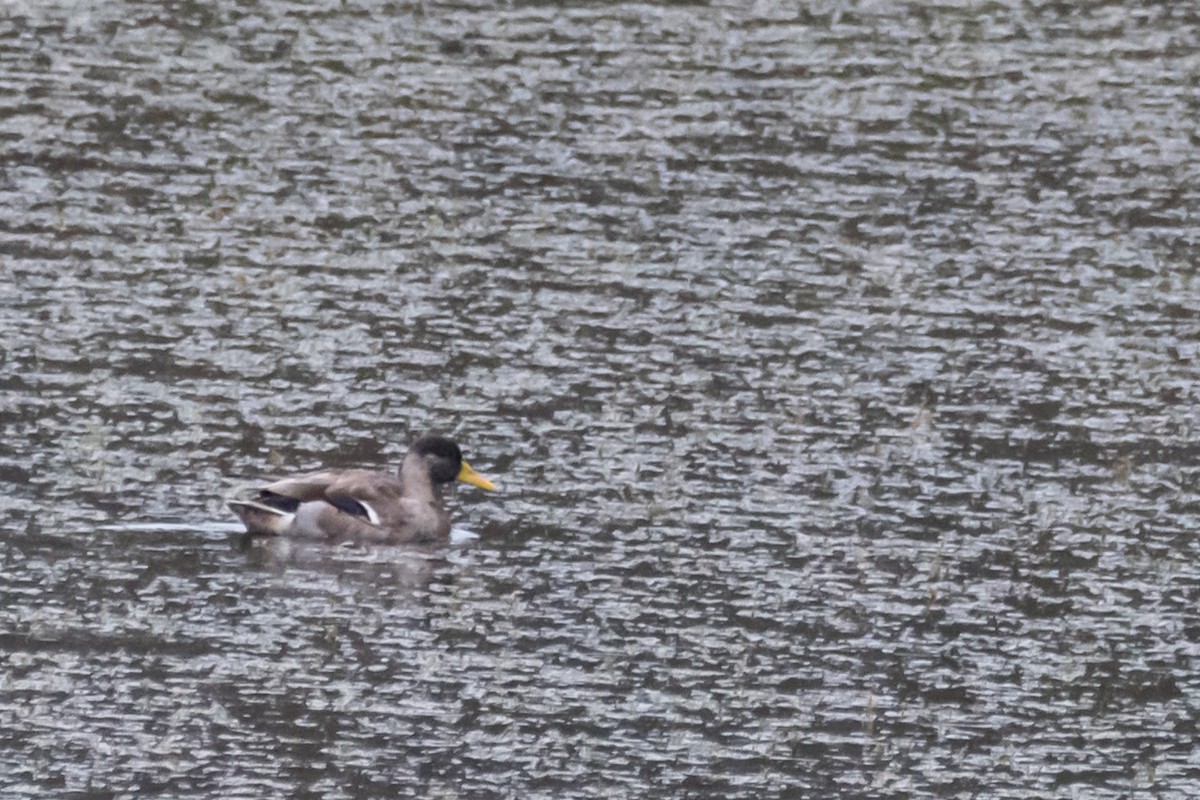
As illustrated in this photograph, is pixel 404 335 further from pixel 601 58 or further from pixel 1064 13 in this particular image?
pixel 1064 13

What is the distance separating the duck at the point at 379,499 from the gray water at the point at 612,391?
0.23 m

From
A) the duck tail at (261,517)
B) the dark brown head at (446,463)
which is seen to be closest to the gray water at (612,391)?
the duck tail at (261,517)

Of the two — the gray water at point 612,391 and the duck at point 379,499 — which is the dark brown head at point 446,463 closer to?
the duck at point 379,499

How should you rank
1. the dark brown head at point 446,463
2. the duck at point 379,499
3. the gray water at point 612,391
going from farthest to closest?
1. the dark brown head at point 446,463
2. the duck at point 379,499
3. the gray water at point 612,391

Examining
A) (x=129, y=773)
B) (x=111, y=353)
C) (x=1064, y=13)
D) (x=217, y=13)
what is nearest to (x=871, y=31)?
(x=1064, y=13)

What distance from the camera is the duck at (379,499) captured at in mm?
18641

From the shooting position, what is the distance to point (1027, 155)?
91.7 ft

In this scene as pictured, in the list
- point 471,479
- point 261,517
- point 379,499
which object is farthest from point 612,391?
point 261,517

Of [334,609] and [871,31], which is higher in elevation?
[871,31]

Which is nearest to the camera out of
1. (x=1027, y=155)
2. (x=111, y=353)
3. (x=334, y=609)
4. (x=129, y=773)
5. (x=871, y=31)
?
(x=129, y=773)

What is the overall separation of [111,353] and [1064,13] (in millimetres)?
15849

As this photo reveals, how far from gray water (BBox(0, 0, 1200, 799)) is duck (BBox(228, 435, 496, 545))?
0.75ft

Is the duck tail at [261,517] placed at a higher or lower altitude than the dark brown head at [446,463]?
lower

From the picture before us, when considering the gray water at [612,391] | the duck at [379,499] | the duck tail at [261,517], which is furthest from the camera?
the duck at [379,499]
